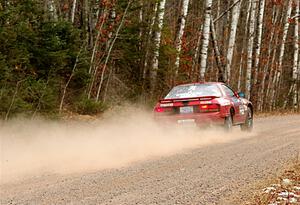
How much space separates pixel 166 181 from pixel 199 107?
566 cm

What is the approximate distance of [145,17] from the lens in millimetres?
22188

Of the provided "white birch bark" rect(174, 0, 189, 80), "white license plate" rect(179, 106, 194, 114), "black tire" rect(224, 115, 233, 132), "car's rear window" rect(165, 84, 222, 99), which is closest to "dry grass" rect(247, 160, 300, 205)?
"white license plate" rect(179, 106, 194, 114)

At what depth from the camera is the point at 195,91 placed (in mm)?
13938

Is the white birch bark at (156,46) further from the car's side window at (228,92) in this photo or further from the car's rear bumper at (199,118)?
the car's rear bumper at (199,118)

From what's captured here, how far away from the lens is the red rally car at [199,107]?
13.1 metres

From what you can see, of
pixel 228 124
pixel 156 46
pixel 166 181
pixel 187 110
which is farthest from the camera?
pixel 156 46

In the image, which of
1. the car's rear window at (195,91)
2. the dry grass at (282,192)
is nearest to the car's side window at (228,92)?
the car's rear window at (195,91)

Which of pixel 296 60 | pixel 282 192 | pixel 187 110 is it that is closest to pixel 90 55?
pixel 187 110

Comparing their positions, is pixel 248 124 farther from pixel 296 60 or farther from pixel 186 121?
pixel 296 60

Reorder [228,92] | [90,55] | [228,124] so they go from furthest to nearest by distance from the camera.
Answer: [90,55], [228,92], [228,124]

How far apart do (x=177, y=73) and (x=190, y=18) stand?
1009 centimetres

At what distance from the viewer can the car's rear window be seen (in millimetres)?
13734

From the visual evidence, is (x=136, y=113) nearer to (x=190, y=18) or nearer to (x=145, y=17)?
(x=145, y=17)

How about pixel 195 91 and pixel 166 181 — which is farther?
pixel 195 91
